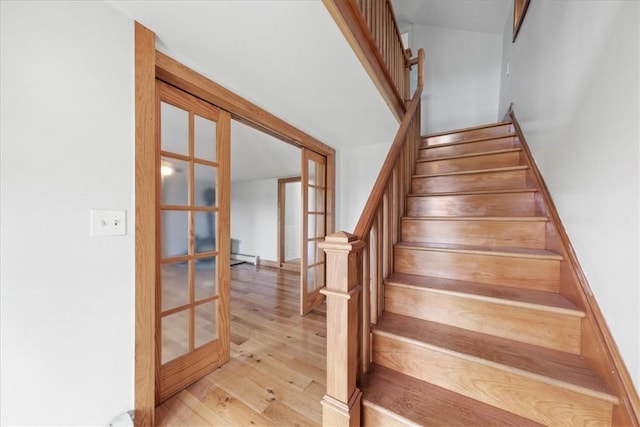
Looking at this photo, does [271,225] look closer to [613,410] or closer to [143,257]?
[143,257]

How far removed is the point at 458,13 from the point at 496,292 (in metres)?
4.16

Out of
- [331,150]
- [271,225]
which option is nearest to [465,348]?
[331,150]

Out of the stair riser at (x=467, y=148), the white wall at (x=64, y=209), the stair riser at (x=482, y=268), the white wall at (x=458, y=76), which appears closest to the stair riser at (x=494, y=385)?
the stair riser at (x=482, y=268)

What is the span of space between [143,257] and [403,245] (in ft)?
5.17

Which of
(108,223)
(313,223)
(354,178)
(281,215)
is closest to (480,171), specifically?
(354,178)

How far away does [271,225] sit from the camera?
5352 millimetres

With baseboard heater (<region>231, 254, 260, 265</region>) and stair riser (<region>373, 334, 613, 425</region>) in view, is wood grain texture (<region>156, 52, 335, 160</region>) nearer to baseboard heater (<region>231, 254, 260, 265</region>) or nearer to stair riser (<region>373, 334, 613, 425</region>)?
stair riser (<region>373, 334, 613, 425</region>)

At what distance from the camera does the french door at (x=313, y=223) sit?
2719mm

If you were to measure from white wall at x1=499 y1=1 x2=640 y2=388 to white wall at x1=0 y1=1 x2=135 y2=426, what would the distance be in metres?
2.05

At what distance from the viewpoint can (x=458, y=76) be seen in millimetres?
3670

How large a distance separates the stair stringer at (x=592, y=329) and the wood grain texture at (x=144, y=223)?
1.96 m

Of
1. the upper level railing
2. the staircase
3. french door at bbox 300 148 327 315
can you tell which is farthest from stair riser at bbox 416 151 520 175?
french door at bbox 300 148 327 315

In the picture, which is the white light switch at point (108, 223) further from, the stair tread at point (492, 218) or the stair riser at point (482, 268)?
the stair tread at point (492, 218)

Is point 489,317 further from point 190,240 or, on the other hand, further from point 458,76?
point 458,76
